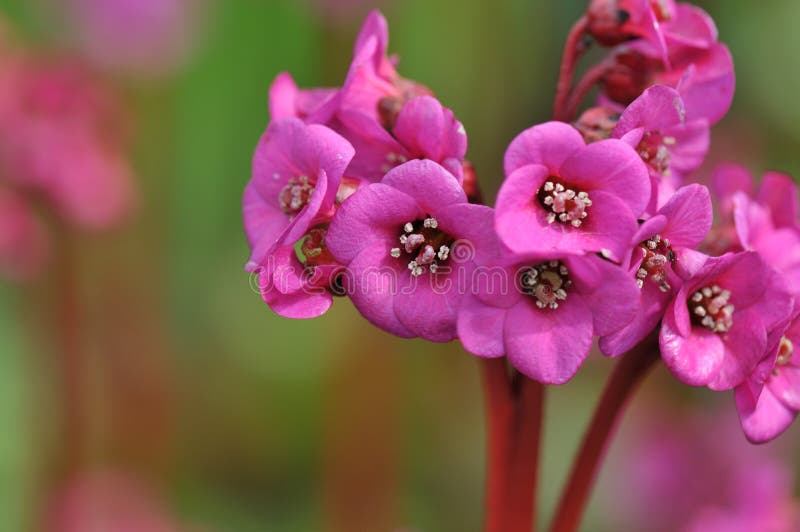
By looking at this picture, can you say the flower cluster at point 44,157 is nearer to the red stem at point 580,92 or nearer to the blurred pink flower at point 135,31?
the blurred pink flower at point 135,31

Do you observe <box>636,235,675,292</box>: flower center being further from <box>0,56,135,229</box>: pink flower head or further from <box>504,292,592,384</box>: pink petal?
<box>0,56,135,229</box>: pink flower head

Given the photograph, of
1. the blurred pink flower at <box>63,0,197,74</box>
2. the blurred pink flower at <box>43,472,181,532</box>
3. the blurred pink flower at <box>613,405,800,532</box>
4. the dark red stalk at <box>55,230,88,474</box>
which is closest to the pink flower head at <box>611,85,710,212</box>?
the blurred pink flower at <box>613,405,800,532</box>

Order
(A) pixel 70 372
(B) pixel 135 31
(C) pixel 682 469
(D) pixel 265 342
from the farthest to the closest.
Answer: (B) pixel 135 31, (D) pixel 265 342, (C) pixel 682 469, (A) pixel 70 372

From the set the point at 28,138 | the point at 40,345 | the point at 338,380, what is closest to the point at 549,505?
the point at 338,380

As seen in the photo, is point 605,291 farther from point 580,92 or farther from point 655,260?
point 580,92

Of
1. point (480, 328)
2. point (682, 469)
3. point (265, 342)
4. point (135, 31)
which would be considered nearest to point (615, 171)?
point (480, 328)

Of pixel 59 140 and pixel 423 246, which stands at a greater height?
pixel 423 246

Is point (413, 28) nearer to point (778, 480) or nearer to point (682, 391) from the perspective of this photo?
point (682, 391)
